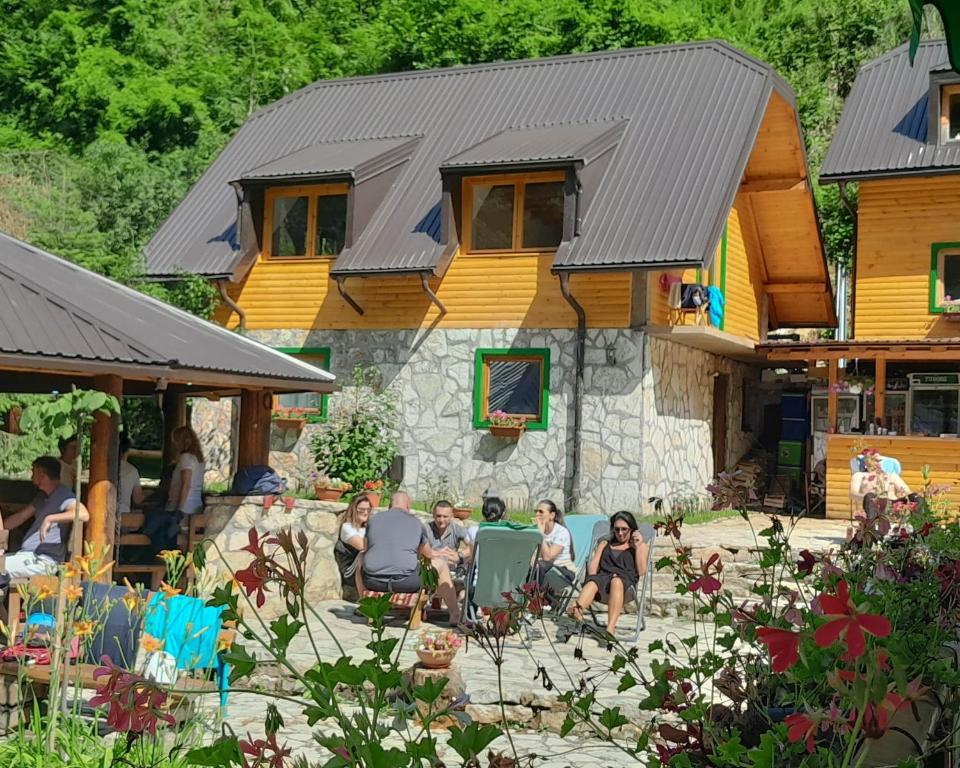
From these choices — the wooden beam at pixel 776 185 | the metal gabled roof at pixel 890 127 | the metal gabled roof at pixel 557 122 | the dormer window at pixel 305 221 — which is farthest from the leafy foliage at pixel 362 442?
the metal gabled roof at pixel 890 127

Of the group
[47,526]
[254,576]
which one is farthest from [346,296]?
[254,576]

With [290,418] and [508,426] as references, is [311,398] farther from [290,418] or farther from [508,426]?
[508,426]

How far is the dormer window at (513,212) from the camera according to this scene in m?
16.8

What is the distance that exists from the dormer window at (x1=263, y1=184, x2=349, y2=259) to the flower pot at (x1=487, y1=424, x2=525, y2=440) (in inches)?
152

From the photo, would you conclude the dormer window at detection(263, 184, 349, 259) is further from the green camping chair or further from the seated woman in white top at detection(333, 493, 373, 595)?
the green camping chair

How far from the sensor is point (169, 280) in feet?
62.0

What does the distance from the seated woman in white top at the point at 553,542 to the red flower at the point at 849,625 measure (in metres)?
8.68

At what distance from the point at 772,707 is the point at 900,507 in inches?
136

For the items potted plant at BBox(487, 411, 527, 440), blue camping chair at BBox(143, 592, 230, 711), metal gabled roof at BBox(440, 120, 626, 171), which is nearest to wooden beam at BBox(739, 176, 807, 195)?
metal gabled roof at BBox(440, 120, 626, 171)

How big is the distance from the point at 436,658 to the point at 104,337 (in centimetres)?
366

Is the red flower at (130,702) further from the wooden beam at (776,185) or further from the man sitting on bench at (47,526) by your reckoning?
the wooden beam at (776,185)

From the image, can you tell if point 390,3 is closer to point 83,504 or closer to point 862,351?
point 862,351

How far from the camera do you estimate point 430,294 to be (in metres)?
17.0

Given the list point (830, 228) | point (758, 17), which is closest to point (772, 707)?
point (830, 228)
